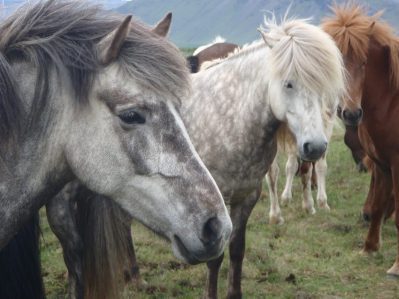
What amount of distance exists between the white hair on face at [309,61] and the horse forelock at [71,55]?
187cm

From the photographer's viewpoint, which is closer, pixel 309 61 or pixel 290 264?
pixel 309 61

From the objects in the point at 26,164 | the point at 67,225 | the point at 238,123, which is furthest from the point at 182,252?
the point at 238,123

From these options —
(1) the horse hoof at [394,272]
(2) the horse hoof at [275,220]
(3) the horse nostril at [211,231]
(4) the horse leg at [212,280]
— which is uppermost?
(3) the horse nostril at [211,231]

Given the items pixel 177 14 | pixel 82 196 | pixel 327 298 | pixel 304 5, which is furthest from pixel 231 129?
pixel 177 14

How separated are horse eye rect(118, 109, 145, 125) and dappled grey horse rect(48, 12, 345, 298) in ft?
6.70

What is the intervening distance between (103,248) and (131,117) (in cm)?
87

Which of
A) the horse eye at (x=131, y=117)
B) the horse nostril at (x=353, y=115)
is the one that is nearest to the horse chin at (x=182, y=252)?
the horse eye at (x=131, y=117)

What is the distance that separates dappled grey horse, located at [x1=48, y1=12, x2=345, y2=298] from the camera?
367cm

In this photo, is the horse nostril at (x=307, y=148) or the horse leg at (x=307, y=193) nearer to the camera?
the horse nostril at (x=307, y=148)

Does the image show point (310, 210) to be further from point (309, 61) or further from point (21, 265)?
point (21, 265)

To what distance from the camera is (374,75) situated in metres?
4.89

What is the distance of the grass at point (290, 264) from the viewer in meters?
4.41

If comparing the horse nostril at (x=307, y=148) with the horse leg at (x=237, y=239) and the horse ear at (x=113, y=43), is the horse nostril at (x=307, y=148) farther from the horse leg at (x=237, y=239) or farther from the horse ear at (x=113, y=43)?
the horse ear at (x=113, y=43)

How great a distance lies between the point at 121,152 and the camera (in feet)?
5.98
